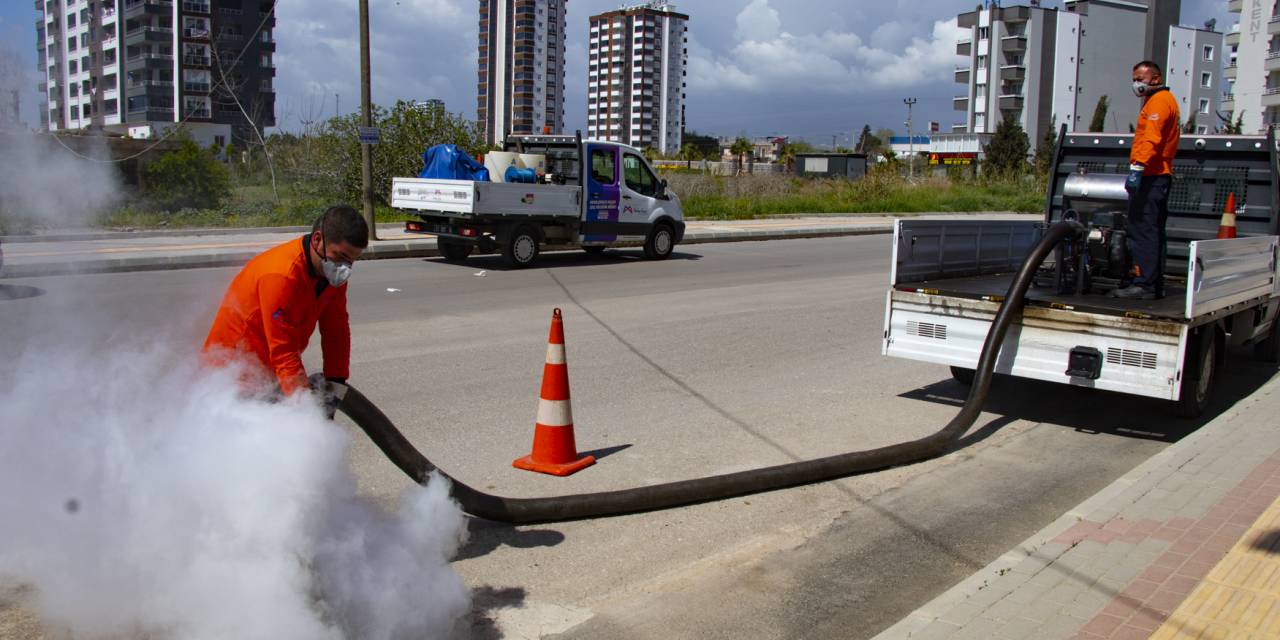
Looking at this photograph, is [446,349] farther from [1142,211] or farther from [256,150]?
[256,150]

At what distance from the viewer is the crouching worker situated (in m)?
3.88

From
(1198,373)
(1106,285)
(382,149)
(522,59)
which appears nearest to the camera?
(1198,373)

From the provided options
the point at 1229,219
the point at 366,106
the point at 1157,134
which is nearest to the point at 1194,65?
the point at 366,106

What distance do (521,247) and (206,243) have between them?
246 inches

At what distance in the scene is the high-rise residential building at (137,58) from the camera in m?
3.38

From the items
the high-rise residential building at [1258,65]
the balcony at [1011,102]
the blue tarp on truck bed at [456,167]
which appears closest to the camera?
the blue tarp on truck bed at [456,167]

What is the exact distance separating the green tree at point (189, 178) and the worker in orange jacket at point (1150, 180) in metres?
6.72

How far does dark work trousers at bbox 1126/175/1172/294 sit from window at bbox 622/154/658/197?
38.8 ft

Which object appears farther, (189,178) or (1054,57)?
(1054,57)

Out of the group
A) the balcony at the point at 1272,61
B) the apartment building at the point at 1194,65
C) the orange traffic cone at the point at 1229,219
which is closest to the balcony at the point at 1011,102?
the apartment building at the point at 1194,65

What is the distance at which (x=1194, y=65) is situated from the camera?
109188mm

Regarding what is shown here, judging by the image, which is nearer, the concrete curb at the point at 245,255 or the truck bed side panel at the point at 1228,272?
the concrete curb at the point at 245,255

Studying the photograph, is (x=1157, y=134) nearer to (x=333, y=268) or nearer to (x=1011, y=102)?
(x=333, y=268)

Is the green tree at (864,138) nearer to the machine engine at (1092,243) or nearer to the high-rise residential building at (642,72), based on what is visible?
the high-rise residential building at (642,72)
